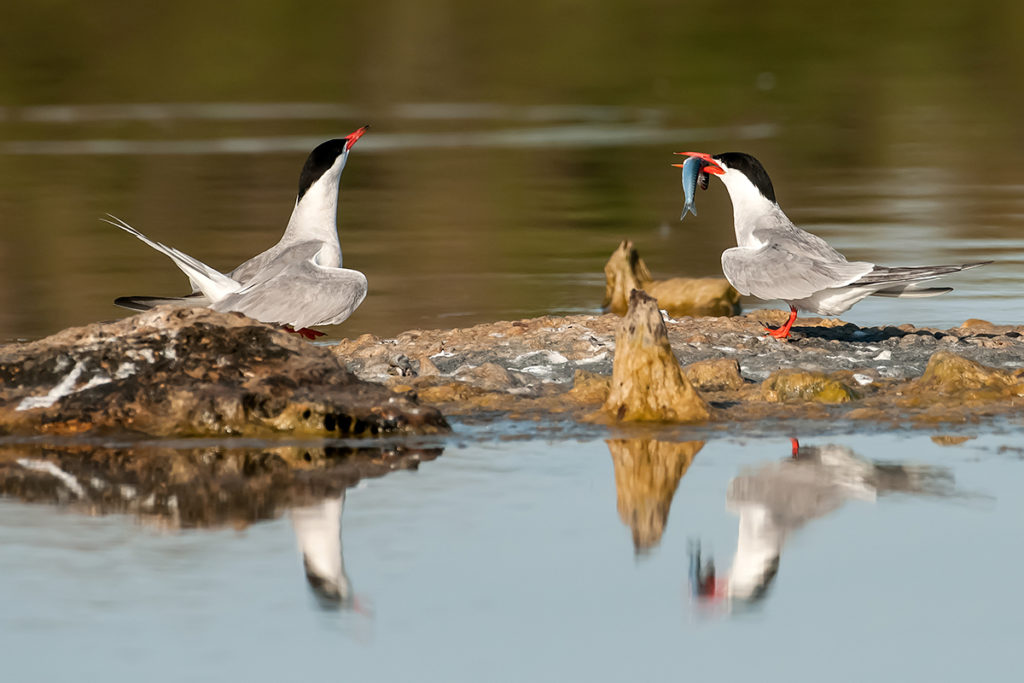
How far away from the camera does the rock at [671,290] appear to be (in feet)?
32.6

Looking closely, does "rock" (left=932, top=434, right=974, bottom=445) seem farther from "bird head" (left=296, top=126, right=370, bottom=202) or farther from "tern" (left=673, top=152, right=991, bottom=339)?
"bird head" (left=296, top=126, right=370, bottom=202)

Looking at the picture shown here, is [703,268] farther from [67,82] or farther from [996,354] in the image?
[67,82]

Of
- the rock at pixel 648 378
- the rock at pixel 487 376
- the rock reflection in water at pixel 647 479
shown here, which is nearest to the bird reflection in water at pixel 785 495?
the rock reflection in water at pixel 647 479

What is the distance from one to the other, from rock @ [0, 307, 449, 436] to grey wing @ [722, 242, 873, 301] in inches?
97.1

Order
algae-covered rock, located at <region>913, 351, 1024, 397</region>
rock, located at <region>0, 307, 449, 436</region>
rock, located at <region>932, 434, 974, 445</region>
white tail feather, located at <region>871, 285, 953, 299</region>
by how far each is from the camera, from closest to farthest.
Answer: rock, located at <region>932, 434, 974, 445</region>
rock, located at <region>0, 307, 449, 436</region>
algae-covered rock, located at <region>913, 351, 1024, 397</region>
white tail feather, located at <region>871, 285, 953, 299</region>

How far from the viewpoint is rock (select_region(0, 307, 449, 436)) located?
6680 mm

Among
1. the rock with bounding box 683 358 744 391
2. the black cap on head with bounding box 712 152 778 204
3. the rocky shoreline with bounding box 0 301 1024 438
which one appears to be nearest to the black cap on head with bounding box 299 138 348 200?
the rocky shoreline with bounding box 0 301 1024 438

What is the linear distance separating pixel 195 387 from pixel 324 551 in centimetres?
173

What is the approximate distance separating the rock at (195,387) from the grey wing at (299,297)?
1100mm

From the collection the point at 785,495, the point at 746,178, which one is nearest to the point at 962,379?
Result: the point at 785,495

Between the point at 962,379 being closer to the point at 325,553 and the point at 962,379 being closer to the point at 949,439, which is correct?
the point at 949,439

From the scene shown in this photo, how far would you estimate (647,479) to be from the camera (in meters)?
6.05

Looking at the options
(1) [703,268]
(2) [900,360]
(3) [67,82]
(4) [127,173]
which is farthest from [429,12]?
(2) [900,360]

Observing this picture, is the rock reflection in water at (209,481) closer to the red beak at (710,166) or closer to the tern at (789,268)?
the tern at (789,268)
